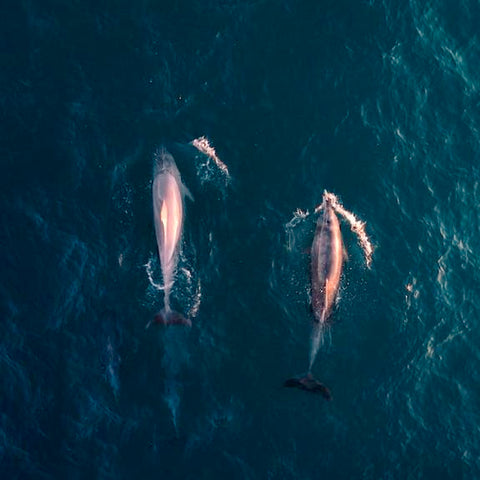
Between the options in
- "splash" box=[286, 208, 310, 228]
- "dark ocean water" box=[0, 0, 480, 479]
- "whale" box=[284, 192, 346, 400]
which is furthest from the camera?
"splash" box=[286, 208, 310, 228]

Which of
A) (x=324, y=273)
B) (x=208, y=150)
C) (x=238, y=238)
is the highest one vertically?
(x=208, y=150)

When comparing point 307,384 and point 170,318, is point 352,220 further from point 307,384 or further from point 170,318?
point 170,318

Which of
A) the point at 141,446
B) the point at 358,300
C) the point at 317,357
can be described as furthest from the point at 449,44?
the point at 141,446

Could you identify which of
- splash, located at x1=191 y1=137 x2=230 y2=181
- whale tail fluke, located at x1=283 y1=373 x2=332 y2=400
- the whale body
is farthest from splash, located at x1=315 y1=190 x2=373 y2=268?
whale tail fluke, located at x1=283 y1=373 x2=332 y2=400

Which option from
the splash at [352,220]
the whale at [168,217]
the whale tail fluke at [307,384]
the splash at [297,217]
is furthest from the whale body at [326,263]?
the whale at [168,217]

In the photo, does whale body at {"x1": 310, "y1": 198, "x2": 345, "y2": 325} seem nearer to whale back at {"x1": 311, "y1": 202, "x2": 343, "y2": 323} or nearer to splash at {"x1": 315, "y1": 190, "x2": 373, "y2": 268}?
whale back at {"x1": 311, "y1": 202, "x2": 343, "y2": 323}

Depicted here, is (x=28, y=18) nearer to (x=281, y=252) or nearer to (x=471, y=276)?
(x=281, y=252)

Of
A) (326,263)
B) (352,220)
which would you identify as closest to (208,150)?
(352,220)
